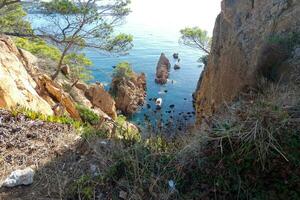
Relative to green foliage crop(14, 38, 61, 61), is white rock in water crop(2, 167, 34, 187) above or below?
below

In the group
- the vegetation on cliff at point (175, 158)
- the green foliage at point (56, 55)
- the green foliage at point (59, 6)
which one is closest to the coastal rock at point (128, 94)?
the green foliage at point (56, 55)

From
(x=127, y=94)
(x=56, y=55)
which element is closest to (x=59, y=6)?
(x=56, y=55)

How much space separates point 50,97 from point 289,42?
8837 mm

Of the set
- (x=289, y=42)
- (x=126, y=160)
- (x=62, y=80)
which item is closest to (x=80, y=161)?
(x=126, y=160)

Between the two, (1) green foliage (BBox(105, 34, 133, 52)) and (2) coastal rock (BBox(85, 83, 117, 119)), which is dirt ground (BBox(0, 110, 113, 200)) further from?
(2) coastal rock (BBox(85, 83, 117, 119))

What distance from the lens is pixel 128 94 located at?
84.1ft

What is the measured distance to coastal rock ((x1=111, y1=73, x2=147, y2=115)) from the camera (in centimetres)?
2516

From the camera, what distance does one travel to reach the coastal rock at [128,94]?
25.2m

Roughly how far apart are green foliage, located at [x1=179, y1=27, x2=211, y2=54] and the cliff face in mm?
10297

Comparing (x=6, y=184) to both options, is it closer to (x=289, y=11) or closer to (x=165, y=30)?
(x=289, y=11)

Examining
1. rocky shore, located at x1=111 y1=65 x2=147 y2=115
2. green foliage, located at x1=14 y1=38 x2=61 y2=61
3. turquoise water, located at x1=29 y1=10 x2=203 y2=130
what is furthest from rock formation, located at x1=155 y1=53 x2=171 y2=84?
green foliage, located at x1=14 y1=38 x2=61 y2=61

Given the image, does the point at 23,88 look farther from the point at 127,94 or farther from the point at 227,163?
the point at 127,94

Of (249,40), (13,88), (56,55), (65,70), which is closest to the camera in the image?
(13,88)

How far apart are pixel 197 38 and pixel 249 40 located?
13.6m
